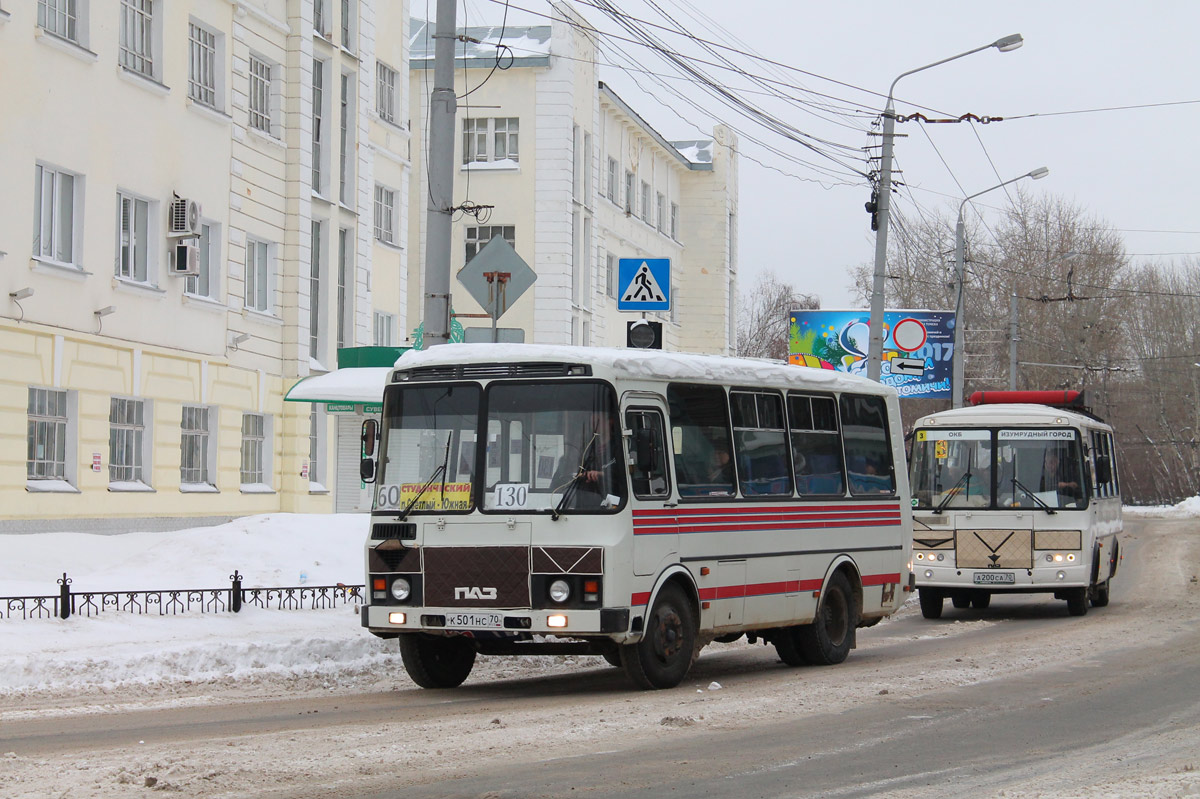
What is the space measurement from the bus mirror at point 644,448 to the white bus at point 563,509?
1 centimetres

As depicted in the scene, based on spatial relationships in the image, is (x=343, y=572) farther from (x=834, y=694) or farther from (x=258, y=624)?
(x=834, y=694)

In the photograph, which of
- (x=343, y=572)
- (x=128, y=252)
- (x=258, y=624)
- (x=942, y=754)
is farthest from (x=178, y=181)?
(x=942, y=754)

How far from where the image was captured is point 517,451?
1168 centimetres

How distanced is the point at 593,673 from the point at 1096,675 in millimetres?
4348

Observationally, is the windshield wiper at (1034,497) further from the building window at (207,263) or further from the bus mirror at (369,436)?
the building window at (207,263)

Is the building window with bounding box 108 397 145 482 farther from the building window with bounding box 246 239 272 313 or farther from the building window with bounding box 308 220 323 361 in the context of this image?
the building window with bounding box 308 220 323 361

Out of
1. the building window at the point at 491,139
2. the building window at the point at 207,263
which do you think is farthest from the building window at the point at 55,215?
the building window at the point at 491,139

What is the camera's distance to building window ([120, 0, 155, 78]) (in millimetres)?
24000

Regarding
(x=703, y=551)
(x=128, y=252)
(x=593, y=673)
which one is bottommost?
(x=593, y=673)

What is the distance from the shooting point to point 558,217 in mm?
46094

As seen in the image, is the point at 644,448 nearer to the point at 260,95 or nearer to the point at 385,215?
the point at 260,95

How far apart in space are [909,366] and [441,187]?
117ft

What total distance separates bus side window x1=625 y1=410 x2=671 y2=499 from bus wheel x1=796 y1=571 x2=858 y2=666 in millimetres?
3110

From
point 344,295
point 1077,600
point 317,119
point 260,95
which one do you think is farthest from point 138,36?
point 1077,600
